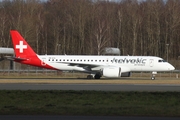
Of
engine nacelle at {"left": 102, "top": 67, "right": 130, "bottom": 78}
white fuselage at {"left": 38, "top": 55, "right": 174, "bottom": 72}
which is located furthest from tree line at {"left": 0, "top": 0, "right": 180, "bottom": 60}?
engine nacelle at {"left": 102, "top": 67, "right": 130, "bottom": 78}

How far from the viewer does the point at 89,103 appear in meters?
22.9

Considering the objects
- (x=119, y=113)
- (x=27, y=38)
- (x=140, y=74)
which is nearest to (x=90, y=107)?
(x=119, y=113)

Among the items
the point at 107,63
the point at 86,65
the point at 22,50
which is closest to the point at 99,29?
the point at 107,63

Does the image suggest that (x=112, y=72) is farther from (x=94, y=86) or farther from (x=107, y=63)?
(x=94, y=86)

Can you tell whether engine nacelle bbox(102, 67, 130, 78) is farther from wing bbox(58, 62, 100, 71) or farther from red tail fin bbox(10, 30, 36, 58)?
red tail fin bbox(10, 30, 36, 58)

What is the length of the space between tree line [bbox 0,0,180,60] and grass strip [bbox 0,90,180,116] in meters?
58.1

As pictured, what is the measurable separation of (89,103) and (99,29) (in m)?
66.8

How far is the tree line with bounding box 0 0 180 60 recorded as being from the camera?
89.5 meters

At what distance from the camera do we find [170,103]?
23.1m

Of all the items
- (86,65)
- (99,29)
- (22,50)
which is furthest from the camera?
(99,29)

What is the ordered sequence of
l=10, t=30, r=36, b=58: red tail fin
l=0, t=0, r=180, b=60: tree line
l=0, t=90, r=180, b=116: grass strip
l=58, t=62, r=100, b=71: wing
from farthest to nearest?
l=0, t=0, r=180, b=60: tree line
l=10, t=30, r=36, b=58: red tail fin
l=58, t=62, r=100, b=71: wing
l=0, t=90, r=180, b=116: grass strip

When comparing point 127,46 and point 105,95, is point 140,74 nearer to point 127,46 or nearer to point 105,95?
point 127,46

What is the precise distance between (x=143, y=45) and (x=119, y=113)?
7482 centimetres

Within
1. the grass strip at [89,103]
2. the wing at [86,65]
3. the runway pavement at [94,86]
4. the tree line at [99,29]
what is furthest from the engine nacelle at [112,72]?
the tree line at [99,29]
